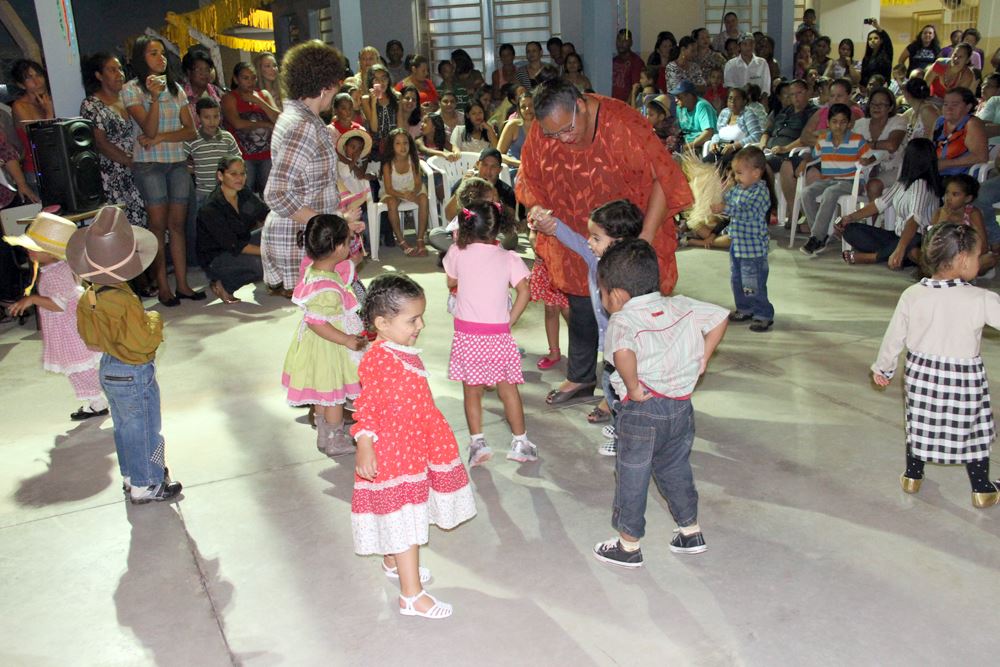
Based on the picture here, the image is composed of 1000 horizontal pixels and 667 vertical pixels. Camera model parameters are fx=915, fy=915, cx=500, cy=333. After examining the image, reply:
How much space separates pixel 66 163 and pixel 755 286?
161 inches

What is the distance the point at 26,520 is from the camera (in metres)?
3.25

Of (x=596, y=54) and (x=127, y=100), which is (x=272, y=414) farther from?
(x=596, y=54)

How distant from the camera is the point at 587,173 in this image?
3.68 meters

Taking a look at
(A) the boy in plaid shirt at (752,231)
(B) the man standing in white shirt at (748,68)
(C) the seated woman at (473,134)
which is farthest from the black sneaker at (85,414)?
(B) the man standing in white shirt at (748,68)

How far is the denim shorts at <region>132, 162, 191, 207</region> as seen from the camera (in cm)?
605

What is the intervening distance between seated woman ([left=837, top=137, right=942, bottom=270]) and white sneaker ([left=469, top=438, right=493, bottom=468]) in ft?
13.1

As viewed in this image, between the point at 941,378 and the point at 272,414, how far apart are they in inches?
108

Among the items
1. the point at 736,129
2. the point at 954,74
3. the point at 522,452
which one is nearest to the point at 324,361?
the point at 522,452

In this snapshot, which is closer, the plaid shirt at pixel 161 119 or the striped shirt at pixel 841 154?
the plaid shirt at pixel 161 119

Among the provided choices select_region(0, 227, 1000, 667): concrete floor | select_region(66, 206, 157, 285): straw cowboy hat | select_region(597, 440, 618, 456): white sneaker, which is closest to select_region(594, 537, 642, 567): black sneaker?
select_region(0, 227, 1000, 667): concrete floor

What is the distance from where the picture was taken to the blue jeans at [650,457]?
263 centimetres

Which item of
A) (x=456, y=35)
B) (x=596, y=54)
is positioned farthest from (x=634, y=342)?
(x=456, y=35)

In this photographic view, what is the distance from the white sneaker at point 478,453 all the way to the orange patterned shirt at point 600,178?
2.77ft

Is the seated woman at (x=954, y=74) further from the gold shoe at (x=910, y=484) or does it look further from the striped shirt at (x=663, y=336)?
the striped shirt at (x=663, y=336)
